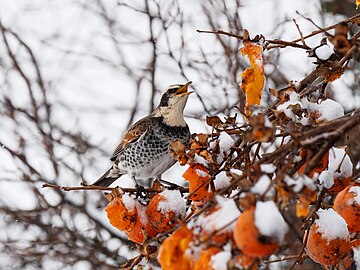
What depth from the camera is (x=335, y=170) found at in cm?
127

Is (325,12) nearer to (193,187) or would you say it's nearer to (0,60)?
(0,60)

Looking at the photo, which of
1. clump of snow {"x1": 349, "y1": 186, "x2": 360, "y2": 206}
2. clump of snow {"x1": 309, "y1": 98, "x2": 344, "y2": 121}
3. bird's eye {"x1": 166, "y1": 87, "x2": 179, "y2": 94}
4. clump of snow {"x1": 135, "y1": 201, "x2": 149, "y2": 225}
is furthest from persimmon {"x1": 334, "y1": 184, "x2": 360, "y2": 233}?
bird's eye {"x1": 166, "y1": 87, "x2": 179, "y2": 94}

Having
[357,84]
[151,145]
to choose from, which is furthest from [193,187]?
[357,84]

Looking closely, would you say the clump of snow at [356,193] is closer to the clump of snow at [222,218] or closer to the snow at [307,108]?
the snow at [307,108]

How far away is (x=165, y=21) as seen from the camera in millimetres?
3400

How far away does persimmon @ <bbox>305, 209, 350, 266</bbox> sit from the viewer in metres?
1.22

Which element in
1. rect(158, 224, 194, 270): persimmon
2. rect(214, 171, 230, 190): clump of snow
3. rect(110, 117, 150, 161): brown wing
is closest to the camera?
rect(158, 224, 194, 270): persimmon

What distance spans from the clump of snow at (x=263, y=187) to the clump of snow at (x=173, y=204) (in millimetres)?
603

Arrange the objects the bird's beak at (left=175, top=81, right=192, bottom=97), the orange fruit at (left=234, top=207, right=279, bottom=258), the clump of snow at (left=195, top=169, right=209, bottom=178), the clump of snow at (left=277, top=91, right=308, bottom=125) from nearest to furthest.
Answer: the orange fruit at (left=234, top=207, right=279, bottom=258) → the clump of snow at (left=277, top=91, right=308, bottom=125) → the clump of snow at (left=195, top=169, right=209, bottom=178) → the bird's beak at (left=175, top=81, right=192, bottom=97)

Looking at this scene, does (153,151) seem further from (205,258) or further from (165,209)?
(205,258)

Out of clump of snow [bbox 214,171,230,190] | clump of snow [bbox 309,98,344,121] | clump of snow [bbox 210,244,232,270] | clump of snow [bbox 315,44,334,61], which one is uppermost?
clump of snow [bbox 315,44,334,61]

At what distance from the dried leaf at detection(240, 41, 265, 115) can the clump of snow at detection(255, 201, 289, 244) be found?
0.56 metres

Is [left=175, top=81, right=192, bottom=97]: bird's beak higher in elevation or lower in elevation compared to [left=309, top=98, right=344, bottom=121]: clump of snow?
higher

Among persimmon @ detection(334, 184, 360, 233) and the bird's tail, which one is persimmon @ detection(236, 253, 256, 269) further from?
the bird's tail
